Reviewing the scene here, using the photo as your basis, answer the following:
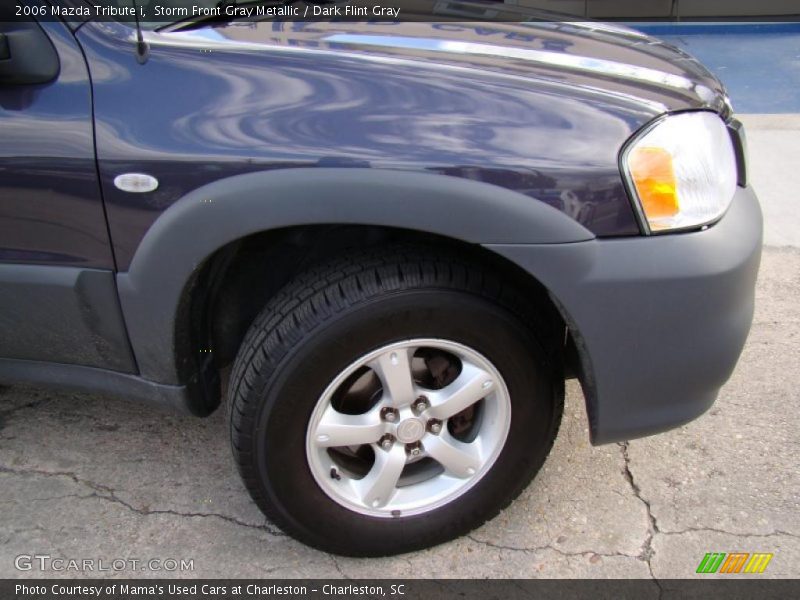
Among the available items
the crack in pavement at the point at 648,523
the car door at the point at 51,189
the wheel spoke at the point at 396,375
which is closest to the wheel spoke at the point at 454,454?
the wheel spoke at the point at 396,375

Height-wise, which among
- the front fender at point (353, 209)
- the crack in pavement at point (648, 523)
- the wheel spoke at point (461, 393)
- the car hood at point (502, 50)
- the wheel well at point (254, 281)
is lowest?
the crack in pavement at point (648, 523)

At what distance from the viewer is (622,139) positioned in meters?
1.65

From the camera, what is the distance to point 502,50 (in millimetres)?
1878

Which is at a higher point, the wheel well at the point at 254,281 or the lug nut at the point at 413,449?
the wheel well at the point at 254,281

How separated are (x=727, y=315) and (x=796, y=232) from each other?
2.72m

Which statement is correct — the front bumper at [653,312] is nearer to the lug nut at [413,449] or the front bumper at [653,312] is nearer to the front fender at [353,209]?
the front fender at [353,209]

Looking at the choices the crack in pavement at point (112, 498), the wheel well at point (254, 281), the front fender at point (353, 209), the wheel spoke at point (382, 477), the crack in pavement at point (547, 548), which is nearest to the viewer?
the front fender at point (353, 209)

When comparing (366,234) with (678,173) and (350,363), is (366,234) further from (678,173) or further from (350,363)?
(678,173)

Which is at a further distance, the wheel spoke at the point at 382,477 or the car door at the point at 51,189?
the wheel spoke at the point at 382,477

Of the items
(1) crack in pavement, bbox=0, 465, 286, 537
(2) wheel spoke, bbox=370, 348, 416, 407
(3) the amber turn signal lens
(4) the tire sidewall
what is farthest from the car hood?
(1) crack in pavement, bbox=0, 465, 286, 537

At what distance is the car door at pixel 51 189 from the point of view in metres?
1.69

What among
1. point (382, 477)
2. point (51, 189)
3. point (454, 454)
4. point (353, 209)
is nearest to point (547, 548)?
point (454, 454)

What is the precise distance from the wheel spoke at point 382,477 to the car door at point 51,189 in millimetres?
747

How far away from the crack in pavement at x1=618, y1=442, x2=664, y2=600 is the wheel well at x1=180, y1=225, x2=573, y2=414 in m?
0.53
